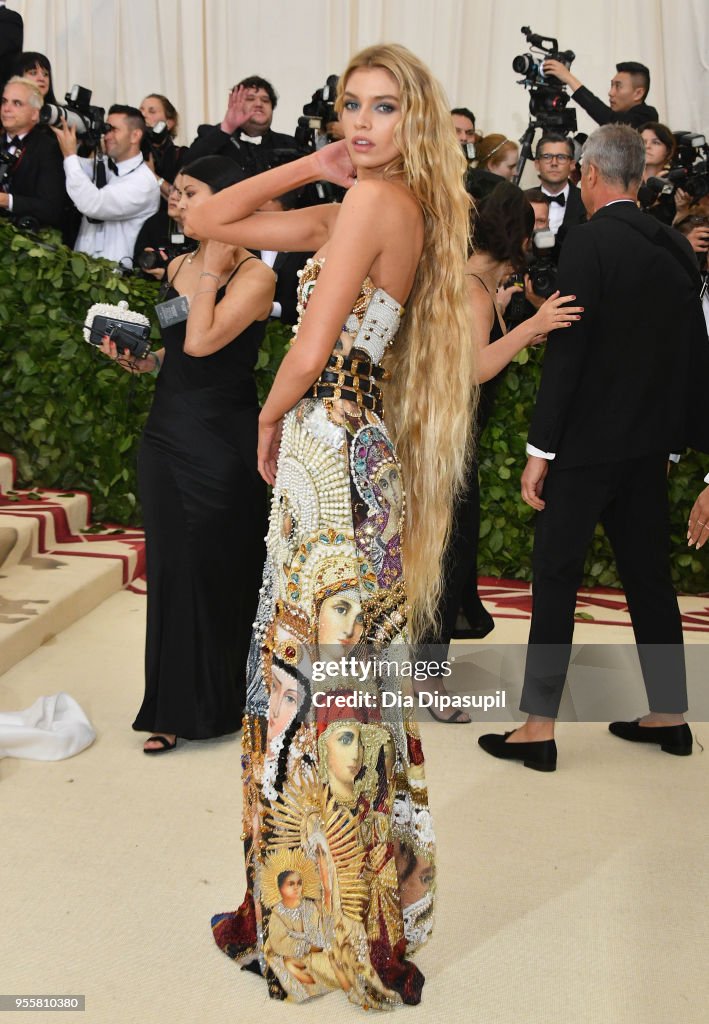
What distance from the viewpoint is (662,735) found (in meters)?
3.55

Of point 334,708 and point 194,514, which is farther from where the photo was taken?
point 194,514

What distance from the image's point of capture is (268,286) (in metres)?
3.32

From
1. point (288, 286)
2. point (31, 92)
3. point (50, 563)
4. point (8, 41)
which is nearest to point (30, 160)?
point (31, 92)

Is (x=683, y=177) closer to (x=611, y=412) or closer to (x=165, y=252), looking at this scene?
(x=165, y=252)

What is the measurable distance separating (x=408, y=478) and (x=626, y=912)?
1.15m

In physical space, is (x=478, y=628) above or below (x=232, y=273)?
below

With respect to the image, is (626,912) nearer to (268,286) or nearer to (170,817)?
(170,817)

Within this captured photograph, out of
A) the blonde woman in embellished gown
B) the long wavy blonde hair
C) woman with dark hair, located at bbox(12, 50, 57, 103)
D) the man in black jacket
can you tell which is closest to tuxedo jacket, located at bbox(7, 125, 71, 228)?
woman with dark hair, located at bbox(12, 50, 57, 103)

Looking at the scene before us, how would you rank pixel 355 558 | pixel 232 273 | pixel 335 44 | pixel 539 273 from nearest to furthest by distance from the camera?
pixel 355 558
pixel 232 273
pixel 539 273
pixel 335 44

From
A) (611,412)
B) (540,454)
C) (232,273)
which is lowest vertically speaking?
(540,454)

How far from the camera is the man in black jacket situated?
6.48 m

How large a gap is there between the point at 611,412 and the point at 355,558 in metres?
1.39

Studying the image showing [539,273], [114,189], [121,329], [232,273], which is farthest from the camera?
[114,189]

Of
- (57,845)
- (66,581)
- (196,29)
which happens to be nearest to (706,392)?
(57,845)
